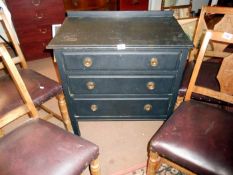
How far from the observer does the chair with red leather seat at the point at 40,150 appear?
A: 951mm

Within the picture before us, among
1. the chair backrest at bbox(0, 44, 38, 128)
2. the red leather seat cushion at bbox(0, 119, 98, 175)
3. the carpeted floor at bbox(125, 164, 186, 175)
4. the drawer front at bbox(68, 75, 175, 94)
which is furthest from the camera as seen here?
the carpeted floor at bbox(125, 164, 186, 175)

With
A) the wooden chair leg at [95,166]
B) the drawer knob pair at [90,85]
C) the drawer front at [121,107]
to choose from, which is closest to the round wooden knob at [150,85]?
the drawer front at [121,107]

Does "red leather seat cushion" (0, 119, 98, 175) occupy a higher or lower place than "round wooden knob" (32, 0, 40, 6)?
lower

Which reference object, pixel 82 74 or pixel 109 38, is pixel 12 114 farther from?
pixel 109 38

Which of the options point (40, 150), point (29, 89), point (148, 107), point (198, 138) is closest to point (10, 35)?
point (29, 89)

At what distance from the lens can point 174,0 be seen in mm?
3617

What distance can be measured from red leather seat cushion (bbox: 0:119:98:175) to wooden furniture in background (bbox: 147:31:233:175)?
1.39ft

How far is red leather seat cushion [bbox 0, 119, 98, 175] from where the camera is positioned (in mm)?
949

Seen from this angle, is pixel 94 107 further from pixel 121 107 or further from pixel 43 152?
pixel 43 152

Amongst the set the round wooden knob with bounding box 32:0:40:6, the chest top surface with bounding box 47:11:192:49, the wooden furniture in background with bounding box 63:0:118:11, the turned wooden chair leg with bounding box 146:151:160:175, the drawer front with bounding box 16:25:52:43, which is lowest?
the turned wooden chair leg with bounding box 146:151:160:175

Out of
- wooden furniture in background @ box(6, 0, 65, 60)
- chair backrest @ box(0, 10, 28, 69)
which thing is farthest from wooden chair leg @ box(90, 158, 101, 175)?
wooden furniture in background @ box(6, 0, 65, 60)

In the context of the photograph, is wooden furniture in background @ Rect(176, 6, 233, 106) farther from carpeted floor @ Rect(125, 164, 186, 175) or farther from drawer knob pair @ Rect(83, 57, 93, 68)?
drawer knob pair @ Rect(83, 57, 93, 68)

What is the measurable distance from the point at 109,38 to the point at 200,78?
0.82m

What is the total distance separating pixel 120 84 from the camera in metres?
1.42
